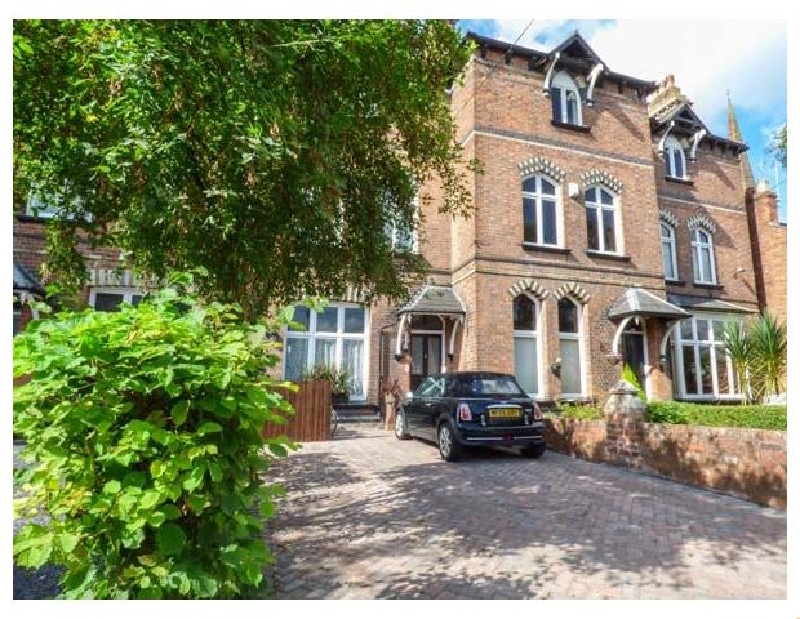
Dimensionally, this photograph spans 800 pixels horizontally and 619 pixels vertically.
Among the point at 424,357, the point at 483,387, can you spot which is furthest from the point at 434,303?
the point at 483,387

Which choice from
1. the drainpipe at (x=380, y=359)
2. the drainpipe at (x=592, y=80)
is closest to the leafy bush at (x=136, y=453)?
the drainpipe at (x=380, y=359)

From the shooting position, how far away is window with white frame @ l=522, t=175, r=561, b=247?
514 inches

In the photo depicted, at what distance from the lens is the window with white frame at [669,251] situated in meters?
15.8

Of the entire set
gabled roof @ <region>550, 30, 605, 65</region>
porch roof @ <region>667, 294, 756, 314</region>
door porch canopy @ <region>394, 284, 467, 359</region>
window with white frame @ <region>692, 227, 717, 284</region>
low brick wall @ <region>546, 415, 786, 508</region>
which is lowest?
low brick wall @ <region>546, 415, 786, 508</region>

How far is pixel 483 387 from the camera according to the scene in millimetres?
8102

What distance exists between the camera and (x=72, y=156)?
4117mm

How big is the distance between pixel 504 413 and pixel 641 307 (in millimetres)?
7131

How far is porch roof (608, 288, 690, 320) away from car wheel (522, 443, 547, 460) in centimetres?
643

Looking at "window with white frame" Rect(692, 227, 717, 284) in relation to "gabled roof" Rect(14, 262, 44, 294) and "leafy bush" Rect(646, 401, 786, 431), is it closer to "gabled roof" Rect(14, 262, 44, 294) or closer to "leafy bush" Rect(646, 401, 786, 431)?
"leafy bush" Rect(646, 401, 786, 431)

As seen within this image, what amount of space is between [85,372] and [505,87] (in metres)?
13.5

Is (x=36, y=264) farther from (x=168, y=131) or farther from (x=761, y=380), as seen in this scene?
(x=761, y=380)

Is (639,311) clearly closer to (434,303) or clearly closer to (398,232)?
(434,303)

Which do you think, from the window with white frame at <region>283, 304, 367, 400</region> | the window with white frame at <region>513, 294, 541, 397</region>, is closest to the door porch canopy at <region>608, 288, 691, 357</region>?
the window with white frame at <region>513, 294, 541, 397</region>

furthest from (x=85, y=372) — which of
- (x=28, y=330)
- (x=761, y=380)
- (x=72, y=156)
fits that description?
(x=761, y=380)
